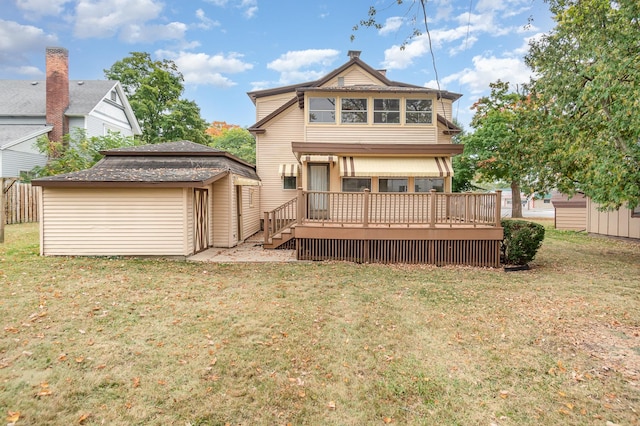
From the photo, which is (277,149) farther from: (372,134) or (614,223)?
(614,223)

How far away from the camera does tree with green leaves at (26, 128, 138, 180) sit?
60.1ft

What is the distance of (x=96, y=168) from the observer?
1137 centimetres

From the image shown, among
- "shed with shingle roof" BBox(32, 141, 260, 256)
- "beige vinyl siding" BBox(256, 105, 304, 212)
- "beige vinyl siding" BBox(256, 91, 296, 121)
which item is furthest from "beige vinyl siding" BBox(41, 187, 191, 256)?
"beige vinyl siding" BBox(256, 91, 296, 121)

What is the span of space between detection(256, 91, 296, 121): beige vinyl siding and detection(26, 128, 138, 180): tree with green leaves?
30.9 ft

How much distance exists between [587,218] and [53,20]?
37.1 m

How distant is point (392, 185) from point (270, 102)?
9.36 metres

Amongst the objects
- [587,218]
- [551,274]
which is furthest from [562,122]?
[587,218]

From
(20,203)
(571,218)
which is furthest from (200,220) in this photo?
(571,218)

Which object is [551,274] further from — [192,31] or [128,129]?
[128,129]

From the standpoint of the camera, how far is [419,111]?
1355 centimetres

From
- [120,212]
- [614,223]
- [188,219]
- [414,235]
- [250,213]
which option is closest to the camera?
[414,235]

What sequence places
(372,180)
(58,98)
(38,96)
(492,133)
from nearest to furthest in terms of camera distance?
(372,180), (58,98), (38,96), (492,133)

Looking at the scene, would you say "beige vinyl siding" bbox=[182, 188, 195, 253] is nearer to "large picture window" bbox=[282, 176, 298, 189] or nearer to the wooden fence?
"large picture window" bbox=[282, 176, 298, 189]

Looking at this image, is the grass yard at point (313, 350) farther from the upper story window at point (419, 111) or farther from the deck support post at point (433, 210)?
the upper story window at point (419, 111)
